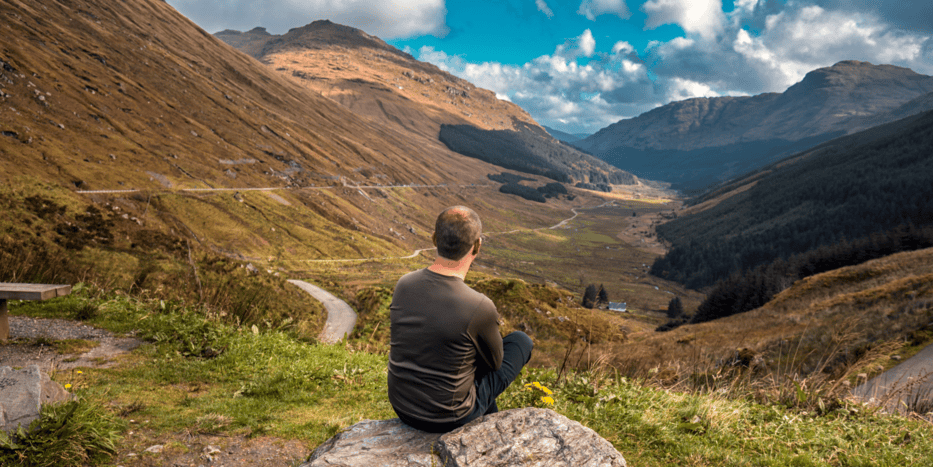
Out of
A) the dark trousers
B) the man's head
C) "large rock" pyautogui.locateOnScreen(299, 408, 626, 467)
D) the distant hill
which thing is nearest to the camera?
"large rock" pyautogui.locateOnScreen(299, 408, 626, 467)

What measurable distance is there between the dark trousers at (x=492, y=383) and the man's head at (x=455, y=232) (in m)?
1.56

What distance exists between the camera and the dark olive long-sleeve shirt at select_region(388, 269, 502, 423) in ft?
13.9

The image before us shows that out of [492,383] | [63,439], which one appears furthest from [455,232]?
[63,439]

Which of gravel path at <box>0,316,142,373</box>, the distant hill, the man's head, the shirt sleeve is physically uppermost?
the distant hill

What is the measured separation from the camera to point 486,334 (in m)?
4.38

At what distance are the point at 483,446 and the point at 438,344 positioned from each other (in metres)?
1.10

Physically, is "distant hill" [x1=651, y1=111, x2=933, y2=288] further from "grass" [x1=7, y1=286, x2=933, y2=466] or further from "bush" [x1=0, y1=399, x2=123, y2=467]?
"bush" [x1=0, y1=399, x2=123, y2=467]

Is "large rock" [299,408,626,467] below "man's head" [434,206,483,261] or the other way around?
below

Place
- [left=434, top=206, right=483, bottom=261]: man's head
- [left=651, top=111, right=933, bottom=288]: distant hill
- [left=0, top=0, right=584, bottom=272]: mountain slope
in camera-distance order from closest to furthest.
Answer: [left=434, top=206, right=483, bottom=261]: man's head → [left=0, top=0, right=584, bottom=272]: mountain slope → [left=651, top=111, right=933, bottom=288]: distant hill

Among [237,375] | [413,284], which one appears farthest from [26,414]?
[413,284]

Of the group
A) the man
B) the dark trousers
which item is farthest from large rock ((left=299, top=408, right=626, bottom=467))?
the man

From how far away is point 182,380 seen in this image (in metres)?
7.84

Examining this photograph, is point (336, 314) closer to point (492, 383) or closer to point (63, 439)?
point (63, 439)

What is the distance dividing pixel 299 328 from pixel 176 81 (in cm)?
16931
